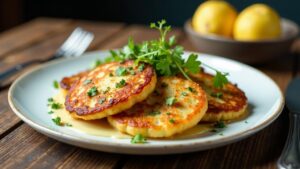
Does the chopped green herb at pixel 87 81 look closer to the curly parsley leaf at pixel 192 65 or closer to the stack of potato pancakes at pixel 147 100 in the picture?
the stack of potato pancakes at pixel 147 100

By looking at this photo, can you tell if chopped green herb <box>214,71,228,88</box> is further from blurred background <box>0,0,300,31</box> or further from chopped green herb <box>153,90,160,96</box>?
blurred background <box>0,0,300,31</box>

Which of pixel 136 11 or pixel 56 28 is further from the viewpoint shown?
pixel 136 11

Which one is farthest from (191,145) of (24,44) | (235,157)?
(24,44)

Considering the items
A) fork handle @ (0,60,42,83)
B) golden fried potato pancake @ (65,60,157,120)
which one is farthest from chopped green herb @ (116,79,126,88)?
fork handle @ (0,60,42,83)

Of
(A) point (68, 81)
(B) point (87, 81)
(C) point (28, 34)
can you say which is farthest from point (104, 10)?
(B) point (87, 81)

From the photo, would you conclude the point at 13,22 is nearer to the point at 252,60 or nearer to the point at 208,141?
the point at 252,60

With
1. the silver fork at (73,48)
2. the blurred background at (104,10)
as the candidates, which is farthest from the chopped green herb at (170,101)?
the blurred background at (104,10)
